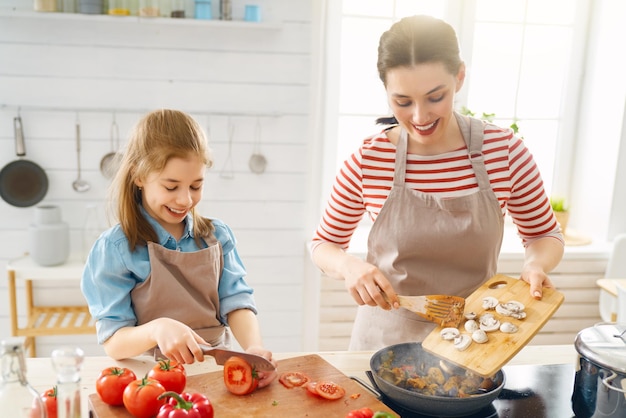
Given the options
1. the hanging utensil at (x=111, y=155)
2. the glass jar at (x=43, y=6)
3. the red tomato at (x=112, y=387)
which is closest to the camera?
the red tomato at (x=112, y=387)

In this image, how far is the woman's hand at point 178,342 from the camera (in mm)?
1132

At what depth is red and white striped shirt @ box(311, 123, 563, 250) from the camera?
4.84 ft

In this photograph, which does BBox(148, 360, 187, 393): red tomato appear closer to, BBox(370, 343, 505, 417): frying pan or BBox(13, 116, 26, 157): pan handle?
BBox(370, 343, 505, 417): frying pan

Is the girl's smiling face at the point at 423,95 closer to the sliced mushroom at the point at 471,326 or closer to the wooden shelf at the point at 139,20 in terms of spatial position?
the sliced mushroom at the point at 471,326

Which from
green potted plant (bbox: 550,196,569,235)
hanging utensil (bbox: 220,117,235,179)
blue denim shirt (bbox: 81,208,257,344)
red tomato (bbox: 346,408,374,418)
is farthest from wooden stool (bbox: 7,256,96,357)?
green potted plant (bbox: 550,196,569,235)

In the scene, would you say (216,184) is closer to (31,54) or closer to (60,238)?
(60,238)

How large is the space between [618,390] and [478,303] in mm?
345

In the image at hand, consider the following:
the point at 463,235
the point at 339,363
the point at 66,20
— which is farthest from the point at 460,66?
the point at 66,20

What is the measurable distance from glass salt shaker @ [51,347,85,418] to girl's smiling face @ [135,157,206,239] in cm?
61

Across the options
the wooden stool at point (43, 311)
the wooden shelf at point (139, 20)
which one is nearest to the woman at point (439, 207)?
the wooden shelf at point (139, 20)

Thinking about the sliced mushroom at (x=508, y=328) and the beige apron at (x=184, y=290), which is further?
the beige apron at (x=184, y=290)

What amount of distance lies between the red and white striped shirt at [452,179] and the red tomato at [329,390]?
477 mm

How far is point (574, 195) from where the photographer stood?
10.5 ft

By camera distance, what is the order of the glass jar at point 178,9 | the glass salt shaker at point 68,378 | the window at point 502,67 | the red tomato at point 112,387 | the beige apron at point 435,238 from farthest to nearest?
the window at point 502,67 → the glass jar at point 178,9 → the beige apron at point 435,238 → the red tomato at point 112,387 → the glass salt shaker at point 68,378
